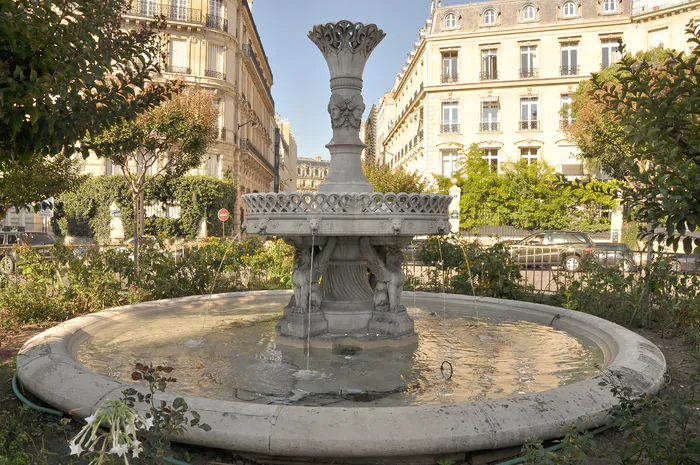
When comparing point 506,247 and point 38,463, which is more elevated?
point 506,247

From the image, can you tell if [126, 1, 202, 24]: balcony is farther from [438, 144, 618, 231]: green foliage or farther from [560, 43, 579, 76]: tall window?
[560, 43, 579, 76]: tall window

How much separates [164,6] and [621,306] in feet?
107

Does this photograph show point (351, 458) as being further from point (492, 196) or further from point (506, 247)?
point (492, 196)

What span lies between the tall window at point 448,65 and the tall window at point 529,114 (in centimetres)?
494

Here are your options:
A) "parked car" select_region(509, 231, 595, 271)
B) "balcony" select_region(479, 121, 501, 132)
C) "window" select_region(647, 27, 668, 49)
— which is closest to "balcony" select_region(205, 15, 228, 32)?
"balcony" select_region(479, 121, 501, 132)

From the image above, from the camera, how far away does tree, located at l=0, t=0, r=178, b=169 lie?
115 inches

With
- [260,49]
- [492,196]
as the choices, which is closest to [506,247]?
[492,196]

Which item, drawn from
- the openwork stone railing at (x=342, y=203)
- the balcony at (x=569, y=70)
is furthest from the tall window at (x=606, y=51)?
the openwork stone railing at (x=342, y=203)

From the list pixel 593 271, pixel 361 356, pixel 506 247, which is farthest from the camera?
pixel 506 247

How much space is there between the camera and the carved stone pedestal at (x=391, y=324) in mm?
5621

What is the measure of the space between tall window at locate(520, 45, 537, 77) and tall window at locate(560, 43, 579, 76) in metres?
1.68

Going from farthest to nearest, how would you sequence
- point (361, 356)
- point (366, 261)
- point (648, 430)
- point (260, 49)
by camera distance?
1. point (260, 49)
2. point (366, 261)
3. point (361, 356)
4. point (648, 430)

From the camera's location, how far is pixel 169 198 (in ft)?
101

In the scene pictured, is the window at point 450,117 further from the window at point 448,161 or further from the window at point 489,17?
the window at point 489,17
